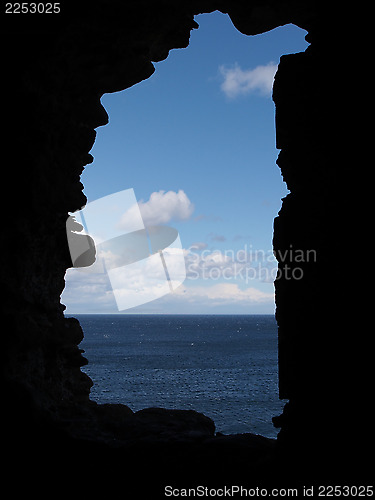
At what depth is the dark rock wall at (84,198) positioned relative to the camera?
24.5 feet

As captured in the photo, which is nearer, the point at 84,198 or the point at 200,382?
the point at 84,198

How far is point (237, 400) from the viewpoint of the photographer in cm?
5209

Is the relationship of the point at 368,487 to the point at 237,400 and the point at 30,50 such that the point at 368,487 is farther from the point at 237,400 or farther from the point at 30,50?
the point at 237,400

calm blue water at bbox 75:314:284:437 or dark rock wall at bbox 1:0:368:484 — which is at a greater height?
dark rock wall at bbox 1:0:368:484

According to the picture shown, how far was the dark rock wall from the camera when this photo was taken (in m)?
7.46

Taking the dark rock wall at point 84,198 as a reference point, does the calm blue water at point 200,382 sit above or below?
below

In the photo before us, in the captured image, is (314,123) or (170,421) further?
(170,421)

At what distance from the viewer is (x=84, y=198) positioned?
413 inches

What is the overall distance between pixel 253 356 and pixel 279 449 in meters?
90.6

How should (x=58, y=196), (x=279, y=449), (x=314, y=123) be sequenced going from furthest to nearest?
(x=58, y=196) < (x=314, y=123) < (x=279, y=449)

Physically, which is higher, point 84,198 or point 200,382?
point 84,198

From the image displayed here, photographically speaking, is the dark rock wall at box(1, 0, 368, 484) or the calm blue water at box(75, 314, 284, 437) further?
the calm blue water at box(75, 314, 284, 437)

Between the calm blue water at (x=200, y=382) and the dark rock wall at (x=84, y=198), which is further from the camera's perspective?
the calm blue water at (x=200, y=382)

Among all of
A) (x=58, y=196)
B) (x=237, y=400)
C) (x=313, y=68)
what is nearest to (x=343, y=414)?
(x=313, y=68)
